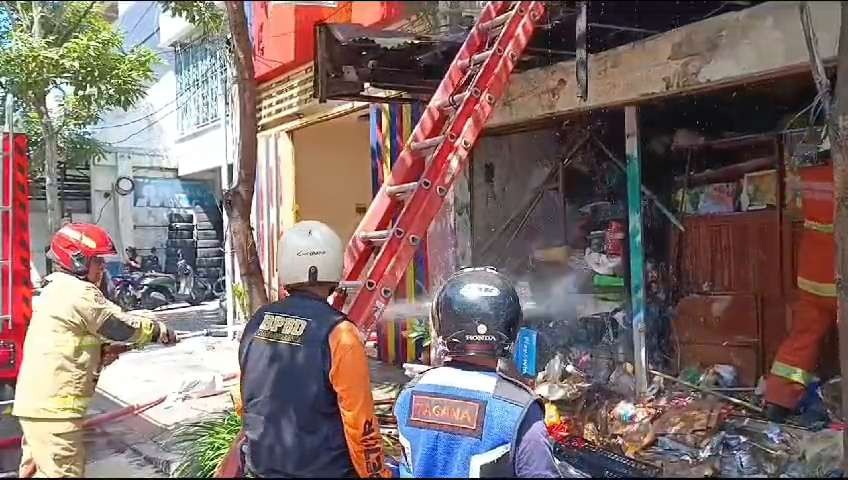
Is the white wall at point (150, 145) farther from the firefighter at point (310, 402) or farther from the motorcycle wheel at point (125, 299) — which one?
the firefighter at point (310, 402)

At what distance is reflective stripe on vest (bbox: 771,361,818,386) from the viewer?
16.7ft

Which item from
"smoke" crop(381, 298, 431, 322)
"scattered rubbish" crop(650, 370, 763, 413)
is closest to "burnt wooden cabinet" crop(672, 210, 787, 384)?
"scattered rubbish" crop(650, 370, 763, 413)

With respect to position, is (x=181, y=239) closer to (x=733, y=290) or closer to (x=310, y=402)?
(x=310, y=402)

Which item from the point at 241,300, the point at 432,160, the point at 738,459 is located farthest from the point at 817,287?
the point at 241,300

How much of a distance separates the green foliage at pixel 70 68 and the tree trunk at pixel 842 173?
298cm

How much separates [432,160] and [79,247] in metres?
2.09

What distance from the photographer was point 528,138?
809 cm

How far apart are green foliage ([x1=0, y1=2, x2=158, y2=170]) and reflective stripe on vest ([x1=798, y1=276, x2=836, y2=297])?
4156 mm

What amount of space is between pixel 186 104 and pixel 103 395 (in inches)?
72.1

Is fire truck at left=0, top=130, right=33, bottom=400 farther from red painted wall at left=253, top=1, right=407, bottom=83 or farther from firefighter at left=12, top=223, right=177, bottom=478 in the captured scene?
Answer: red painted wall at left=253, top=1, right=407, bottom=83

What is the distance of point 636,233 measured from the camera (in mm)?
6277

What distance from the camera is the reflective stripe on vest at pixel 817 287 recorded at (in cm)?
504

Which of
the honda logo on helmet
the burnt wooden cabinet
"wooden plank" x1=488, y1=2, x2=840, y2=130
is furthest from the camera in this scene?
the burnt wooden cabinet

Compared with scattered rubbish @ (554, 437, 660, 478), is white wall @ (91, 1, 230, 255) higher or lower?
higher
